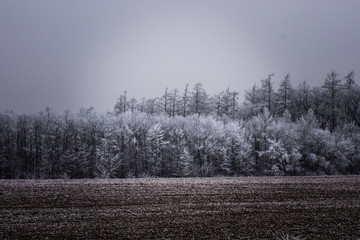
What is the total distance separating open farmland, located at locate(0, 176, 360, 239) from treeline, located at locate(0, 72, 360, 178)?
3040 cm

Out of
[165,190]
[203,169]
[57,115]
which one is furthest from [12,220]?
[57,115]

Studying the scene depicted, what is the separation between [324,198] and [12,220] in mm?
22318

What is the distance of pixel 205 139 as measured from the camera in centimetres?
7075

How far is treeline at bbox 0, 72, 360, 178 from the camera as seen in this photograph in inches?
2591

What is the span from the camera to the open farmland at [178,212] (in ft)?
60.1

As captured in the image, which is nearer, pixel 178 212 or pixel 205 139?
pixel 178 212

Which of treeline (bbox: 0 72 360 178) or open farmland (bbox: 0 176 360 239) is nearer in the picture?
open farmland (bbox: 0 176 360 239)

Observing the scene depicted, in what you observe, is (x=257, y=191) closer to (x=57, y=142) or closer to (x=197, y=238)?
(x=197, y=238)

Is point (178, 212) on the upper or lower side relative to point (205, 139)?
lower

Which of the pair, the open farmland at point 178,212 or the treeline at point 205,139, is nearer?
the open farmland at point 178,212

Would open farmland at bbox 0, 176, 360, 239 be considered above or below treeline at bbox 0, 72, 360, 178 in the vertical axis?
below

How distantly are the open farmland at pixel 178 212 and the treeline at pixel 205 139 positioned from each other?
3040 cm

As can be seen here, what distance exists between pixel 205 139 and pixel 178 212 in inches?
1885

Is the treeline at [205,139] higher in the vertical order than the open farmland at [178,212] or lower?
higher
